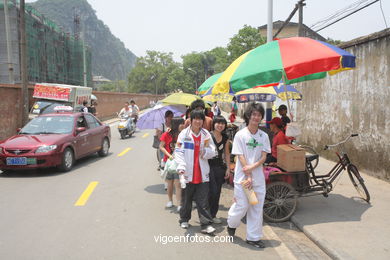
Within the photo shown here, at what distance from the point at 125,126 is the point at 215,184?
11.7 meters

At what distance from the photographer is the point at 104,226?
4.97 meters

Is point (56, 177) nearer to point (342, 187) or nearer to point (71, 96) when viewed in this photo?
point (342, 187)

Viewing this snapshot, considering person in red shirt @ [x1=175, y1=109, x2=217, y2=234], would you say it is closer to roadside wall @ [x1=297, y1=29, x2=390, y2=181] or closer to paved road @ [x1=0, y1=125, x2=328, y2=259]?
paved road @ [x1=0, y1=125, x2=328, y2=259]

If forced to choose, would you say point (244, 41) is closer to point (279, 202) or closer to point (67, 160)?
point (67, 160)

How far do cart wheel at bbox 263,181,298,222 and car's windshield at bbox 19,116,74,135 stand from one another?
6.16m

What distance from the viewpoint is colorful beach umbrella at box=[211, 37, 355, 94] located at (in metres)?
5.14

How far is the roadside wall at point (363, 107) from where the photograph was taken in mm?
7457

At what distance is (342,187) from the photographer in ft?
23.4

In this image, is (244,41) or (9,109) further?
(244,41)

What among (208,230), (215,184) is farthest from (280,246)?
(215,184)

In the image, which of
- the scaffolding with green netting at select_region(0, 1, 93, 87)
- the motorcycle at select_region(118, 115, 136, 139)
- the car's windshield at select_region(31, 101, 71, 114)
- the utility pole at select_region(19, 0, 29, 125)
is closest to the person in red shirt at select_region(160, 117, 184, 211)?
the motorcycle at select_region(118, 115, 136, 139)

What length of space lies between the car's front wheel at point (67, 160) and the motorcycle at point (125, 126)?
23.5 feet

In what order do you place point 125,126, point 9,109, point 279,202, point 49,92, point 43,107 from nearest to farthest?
point 279,202, point 9,109, point 125,126, point 43,107, point 49,92

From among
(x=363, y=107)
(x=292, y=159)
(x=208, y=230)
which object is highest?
(x=363, y=107)
